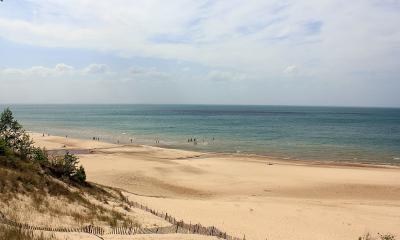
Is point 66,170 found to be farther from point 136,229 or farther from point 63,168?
point 136,229

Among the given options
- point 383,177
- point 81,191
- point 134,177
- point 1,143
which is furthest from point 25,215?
point 383,177

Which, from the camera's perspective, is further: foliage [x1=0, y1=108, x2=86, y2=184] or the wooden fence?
foliage [x1=0, y1=108, x2=86, y2=184]

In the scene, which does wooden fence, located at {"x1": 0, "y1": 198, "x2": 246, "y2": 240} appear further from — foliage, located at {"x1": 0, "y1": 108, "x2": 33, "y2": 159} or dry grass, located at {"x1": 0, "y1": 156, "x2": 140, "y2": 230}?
foliage, located at {"x1": 0, "y1": 108, "x2": 33, "y2": 159}

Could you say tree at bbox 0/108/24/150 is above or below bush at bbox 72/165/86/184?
above

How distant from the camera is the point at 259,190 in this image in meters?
36.8

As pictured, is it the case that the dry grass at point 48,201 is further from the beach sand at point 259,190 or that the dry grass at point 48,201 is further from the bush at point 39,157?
the beach sand at point 259,190

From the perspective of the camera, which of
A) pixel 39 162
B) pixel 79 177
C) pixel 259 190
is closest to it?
pixel 39 162

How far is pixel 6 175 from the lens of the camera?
63.3 ft

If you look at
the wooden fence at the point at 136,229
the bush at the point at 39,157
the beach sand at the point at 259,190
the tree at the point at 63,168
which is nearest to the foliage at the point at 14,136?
the bush at the point at 39,157

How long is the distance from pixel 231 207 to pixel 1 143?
52.1 ft

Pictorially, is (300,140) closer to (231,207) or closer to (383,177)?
(383,177)

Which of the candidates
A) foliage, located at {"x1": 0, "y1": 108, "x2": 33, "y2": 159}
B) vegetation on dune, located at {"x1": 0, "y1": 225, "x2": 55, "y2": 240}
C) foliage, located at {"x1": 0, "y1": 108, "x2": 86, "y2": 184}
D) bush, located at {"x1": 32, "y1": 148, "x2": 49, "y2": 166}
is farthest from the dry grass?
foliage, located at {"x1": 0, "y1": 108, "x2": 33, "y2": 159}

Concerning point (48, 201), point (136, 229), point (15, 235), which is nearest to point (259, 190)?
point (136, 229)

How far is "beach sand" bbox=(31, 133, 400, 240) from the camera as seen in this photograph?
24.2m
